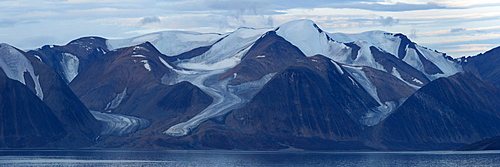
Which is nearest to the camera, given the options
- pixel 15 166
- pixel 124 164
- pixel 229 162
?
pixel 15 166

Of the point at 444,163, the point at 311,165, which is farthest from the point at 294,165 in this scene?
the point at 444,163

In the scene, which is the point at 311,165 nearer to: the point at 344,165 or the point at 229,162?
the point at 344,165

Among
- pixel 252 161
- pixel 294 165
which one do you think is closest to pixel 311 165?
pixel 294 165

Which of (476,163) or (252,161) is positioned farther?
(252,161)

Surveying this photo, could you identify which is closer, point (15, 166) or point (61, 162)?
point (15, 166)

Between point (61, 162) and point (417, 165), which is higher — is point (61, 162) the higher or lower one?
the lower one

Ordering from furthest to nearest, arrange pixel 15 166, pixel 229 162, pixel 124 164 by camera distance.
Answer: pixel 229 162, pixel 124 164, pixel 15 166

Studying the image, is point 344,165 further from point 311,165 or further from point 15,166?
point 15,166

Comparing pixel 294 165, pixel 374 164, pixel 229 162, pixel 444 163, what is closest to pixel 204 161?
pixel 229 162

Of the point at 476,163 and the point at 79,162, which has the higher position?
the point at 476,163
